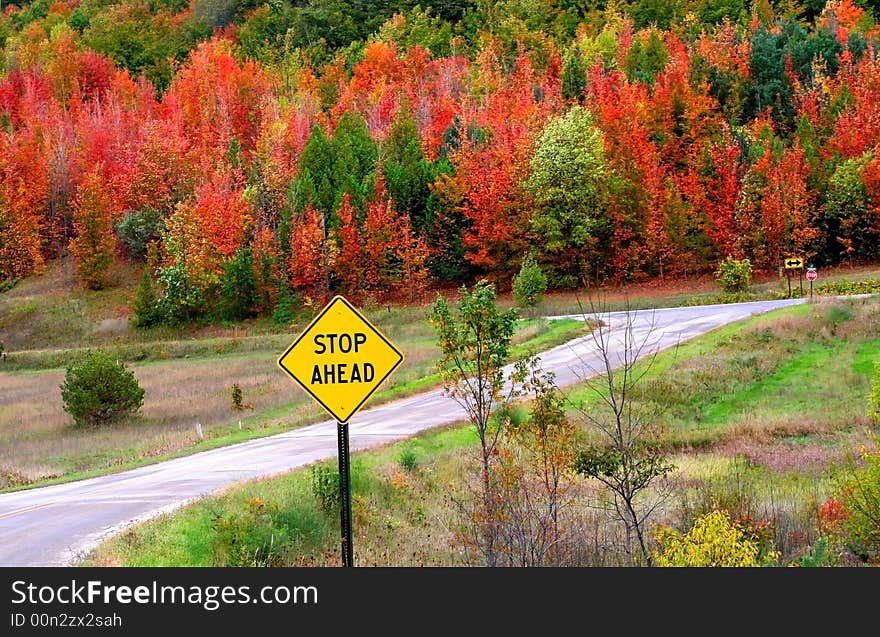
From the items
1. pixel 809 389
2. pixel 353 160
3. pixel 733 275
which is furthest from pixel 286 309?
pixel 809 389

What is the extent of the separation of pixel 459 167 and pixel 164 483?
167 feet

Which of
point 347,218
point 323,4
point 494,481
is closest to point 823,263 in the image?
point 347,218

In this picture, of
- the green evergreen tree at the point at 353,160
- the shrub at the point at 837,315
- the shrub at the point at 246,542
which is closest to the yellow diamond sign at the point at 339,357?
the shrub at the point at 246,542

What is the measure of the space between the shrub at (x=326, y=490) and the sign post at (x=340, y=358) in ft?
20.5

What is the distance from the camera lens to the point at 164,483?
61.0 feet

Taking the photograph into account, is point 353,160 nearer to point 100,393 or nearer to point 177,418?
point 177,418

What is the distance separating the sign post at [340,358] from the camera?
31.3ft

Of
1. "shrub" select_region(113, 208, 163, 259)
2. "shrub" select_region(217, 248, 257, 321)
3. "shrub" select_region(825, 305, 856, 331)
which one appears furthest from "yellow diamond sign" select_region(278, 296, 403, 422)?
"shrub" select_region(113, 208, 163, 259)

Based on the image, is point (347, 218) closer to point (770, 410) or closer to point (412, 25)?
point (770, 410)

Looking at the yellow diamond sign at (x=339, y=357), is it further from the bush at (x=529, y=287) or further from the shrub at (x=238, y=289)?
the shrub at (x=238, y=289)

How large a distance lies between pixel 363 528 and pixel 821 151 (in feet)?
201

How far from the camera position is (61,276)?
7212cm

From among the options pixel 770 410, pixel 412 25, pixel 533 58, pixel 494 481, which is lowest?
pixel 770 410

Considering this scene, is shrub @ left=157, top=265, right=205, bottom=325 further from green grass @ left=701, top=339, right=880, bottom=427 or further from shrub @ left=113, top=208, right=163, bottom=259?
green grass @ left=701, top=339, right=880, bottom=427
